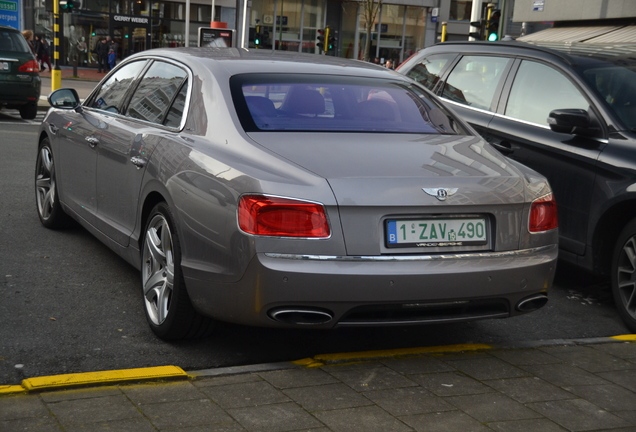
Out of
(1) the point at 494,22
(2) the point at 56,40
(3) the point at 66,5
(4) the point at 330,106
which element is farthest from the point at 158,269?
(1) the point at 494,22

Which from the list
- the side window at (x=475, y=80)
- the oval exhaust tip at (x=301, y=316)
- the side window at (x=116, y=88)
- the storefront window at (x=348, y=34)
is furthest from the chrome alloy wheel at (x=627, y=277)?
the storefront window at (x=348, y=34)

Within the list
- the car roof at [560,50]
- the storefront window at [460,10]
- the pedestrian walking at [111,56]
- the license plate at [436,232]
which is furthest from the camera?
the storefront window at [460,10]

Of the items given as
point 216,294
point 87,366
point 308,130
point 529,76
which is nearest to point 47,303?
point 87,366

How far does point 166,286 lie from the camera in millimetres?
4375

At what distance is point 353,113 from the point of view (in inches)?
183

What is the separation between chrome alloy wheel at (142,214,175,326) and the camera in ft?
14.3

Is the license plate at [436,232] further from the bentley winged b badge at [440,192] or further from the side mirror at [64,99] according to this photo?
the side mirror at [64,99]

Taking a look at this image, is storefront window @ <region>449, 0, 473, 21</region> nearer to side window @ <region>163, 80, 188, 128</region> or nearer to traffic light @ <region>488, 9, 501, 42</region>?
traffic light @ <region>488, 9, 501, 42</region>

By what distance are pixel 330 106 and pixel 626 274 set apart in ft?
7.10

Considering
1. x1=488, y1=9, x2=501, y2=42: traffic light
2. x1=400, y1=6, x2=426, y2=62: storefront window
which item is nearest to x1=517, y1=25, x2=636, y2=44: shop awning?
x1=488, y1=9, x2=501, y2=42: traffic light

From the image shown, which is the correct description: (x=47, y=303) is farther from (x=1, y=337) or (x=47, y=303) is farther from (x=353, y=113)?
(x=353, y=113)

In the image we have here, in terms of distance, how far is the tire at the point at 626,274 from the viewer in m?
5.16

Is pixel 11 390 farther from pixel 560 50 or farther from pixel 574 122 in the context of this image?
pixel 560 50

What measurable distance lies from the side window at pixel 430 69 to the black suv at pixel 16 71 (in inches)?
421
